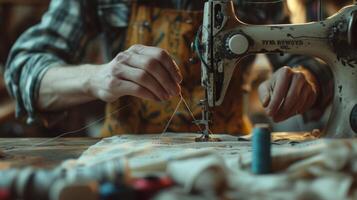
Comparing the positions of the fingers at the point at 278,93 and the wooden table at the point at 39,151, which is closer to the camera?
the wooden table at the point at 39,151

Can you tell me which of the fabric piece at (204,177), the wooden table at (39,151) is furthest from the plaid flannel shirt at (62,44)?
the fabric piece at (204,177)

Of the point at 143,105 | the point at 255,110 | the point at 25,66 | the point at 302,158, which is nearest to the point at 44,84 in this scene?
the point at 25,66

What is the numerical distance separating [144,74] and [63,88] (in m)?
0.45

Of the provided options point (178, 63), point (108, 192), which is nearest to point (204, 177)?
point (108, 192)

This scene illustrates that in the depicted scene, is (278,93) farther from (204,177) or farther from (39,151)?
(204,177)

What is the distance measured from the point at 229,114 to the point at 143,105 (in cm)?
26

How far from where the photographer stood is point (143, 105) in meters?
1.55

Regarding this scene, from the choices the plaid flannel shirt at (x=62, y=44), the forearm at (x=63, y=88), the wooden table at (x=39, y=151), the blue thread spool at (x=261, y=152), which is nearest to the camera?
the blue thread spool at (x=261, y=152)

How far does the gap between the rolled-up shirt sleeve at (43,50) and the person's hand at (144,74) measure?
362 mm

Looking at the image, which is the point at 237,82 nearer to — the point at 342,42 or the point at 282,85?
the point at 282,85

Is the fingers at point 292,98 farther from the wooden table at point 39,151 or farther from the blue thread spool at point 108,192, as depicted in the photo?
the blue thread spool at point 108,192

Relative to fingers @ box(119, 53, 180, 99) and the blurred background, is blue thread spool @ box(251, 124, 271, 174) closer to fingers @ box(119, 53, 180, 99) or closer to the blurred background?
fingers @ box(119, 53, 180, 99)

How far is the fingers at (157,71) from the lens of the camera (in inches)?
44.7

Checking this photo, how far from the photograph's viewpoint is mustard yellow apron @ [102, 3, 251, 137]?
4.99ft
